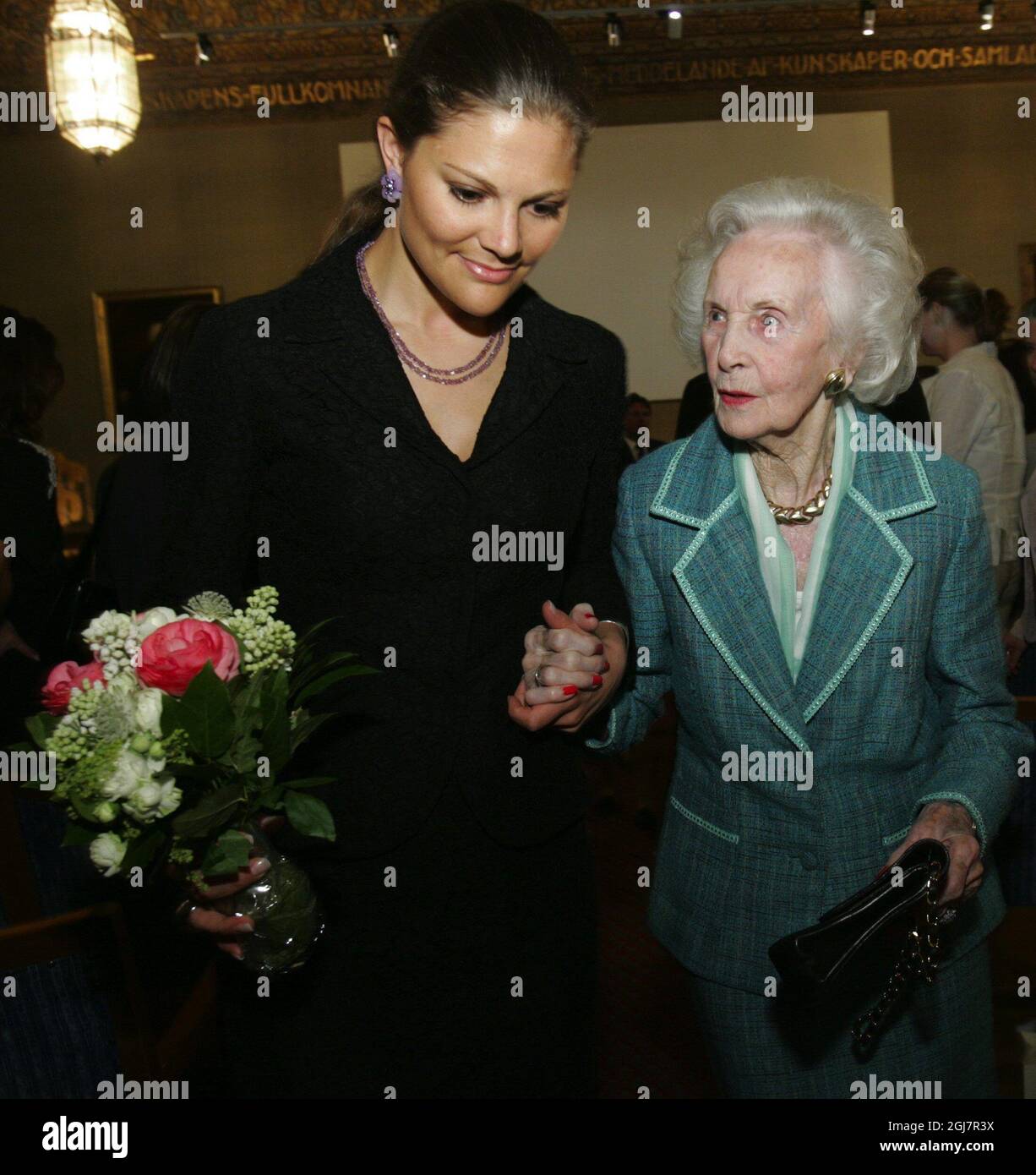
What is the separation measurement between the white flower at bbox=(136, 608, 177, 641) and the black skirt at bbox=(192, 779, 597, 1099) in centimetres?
43

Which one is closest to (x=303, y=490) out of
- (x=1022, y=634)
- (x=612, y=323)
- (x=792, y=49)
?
(x=1022, y=634)

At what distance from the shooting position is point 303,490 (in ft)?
→ 5.19

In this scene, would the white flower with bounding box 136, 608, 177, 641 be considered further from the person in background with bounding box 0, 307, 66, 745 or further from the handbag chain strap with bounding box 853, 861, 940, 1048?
the person in background with bounding box 0, 307, 66, 745

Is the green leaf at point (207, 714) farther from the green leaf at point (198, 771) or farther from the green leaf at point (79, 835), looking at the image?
the green leaf at point (79, 835)

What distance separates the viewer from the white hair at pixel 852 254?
67.9 inches

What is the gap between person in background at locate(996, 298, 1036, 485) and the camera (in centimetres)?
428

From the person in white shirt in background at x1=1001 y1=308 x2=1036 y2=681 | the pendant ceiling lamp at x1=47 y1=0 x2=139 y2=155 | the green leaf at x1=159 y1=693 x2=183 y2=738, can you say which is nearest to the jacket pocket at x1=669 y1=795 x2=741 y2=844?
the green leaf at x1=159 y1=693 x2=183 y2=738

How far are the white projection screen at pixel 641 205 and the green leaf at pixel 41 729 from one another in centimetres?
850

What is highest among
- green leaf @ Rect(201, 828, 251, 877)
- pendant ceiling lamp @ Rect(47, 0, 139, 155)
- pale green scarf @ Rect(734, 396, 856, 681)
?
pendant ceiling lamp @ Rect(47, 0, 139, 155)

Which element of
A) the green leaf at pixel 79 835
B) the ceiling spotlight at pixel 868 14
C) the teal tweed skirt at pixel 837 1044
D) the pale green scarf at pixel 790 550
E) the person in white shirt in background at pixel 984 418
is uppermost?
the ceiling spotlight at pixel 868 14

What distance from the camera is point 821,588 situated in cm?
176

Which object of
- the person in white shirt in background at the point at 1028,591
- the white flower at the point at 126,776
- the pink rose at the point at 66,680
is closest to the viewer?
the white flower at the point at 126,776

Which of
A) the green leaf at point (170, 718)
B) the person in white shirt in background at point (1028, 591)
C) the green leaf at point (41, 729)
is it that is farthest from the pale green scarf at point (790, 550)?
the person in white shirt in background at point (1028, 591)

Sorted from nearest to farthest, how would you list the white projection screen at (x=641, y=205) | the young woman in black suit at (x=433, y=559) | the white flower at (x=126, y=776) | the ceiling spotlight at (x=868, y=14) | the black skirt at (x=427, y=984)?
the white flower at (x=126, y=776), the young woman in black suit at (x=433, y=559), the black skirt at (x=427, y=984), the ceiling spotlight at (x=868, y=14), the white projection screen at (x=641, y=205)
